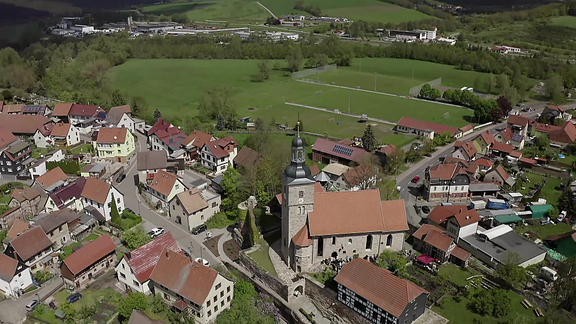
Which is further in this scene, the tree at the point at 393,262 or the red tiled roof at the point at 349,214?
the red tiled roof at the point at 349,214

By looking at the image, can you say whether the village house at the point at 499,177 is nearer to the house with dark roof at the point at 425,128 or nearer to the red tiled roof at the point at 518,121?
the house with dark roof at the point at 425,128

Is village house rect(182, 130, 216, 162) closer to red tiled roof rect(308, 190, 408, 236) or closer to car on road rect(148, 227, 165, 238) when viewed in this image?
car on road rect(148, 227, 165, 238)

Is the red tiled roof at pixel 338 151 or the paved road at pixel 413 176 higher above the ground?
the red tiled roof at pixel 338 151

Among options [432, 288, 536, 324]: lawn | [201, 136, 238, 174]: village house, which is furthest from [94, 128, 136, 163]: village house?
[432, 288, 536, 324]: lawn

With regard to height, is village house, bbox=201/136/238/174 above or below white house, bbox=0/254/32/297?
above

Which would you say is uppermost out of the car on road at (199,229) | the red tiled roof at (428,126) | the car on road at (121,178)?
the red tiled roof at (428,126)

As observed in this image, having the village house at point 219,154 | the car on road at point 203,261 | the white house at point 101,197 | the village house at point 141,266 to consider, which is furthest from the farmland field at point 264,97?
the village house at point 141,266

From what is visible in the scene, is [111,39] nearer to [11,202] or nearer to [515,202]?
[11,202]
